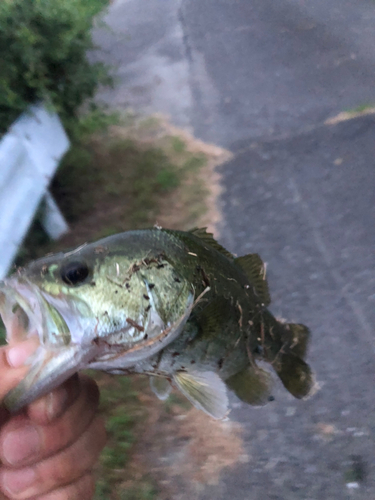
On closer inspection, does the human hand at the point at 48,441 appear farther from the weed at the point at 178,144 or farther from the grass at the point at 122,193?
the weed at the point at 178,144

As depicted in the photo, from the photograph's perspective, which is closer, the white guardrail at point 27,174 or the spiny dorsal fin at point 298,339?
the spiny dorsal fin at point 298,339

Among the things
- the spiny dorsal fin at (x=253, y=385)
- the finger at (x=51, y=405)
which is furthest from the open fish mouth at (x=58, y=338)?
the spiny dorsal fin at (x=253, y=385)

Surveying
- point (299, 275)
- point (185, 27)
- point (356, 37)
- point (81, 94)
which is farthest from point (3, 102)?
point (185, 27)

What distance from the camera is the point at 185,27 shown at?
970cm

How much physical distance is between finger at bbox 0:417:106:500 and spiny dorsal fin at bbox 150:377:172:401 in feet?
0.89

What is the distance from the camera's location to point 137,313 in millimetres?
1176

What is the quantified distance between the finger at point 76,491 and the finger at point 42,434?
0.15 m

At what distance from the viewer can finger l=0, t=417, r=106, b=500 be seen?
1.26 meters

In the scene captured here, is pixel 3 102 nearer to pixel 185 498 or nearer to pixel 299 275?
pixel 299 275

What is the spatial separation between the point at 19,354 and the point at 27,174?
9.46 feet

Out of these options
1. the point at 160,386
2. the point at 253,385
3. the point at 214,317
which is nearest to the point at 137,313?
the point at 214,317

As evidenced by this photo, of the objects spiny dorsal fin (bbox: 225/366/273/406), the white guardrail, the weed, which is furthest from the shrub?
spiny dorsal fin (bbox: 225/366/273/406)

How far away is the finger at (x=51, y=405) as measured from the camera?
119cm

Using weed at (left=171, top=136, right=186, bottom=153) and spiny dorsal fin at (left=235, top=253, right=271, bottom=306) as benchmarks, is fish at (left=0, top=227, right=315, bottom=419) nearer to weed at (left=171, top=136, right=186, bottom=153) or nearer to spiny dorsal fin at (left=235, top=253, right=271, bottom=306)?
spiny dorsal fin at (left=235, top=253, right=271, bottom=306)
